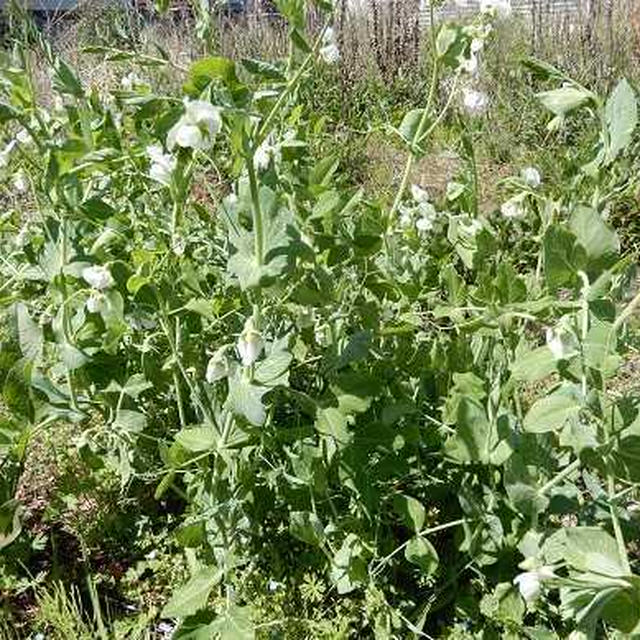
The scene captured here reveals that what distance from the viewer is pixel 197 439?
4.61ft

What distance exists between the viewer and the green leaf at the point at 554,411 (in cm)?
120

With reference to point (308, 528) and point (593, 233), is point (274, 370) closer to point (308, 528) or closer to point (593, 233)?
point (308, 528)

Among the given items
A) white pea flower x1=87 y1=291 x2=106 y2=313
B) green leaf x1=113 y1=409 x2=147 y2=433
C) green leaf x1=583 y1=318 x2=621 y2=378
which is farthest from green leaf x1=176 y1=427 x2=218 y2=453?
green leaf x1=583 y1=318 x2=621 y2=378

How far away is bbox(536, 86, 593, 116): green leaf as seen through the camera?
1.26 m

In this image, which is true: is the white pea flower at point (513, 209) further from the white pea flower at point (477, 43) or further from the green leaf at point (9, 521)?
the green leaf at point (9, 521)

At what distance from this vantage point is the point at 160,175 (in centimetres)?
142

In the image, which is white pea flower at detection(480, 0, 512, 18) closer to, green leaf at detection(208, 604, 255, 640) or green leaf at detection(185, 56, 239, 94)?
green leaf at detection(185, 56, 239, 94)

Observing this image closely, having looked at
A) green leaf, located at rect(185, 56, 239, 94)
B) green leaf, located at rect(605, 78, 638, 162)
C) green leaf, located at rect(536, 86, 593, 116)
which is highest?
green leaf, located at rect(185, 56, 239, 94)

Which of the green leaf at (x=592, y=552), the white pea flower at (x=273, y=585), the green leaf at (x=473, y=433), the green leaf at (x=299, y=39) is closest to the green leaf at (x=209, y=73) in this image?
the green leaf at (x=299, y=39)

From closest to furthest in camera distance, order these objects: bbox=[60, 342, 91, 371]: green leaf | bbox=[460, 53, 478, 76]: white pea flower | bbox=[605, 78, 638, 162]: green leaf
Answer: bbox=[605, 78, 638, 162]: green leaf
bbox=[60, 342, 91, 371]: green leaf
bbox=[460, 53, 478, 76]: white pea flower

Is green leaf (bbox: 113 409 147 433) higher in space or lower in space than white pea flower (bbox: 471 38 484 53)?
lower

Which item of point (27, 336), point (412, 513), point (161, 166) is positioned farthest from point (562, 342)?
point (27, 336)

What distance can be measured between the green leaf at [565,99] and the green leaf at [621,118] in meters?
0.05

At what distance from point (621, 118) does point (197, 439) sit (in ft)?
2.54
